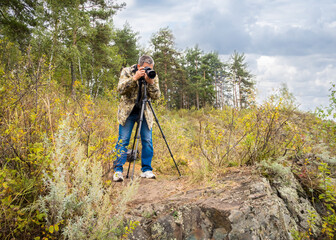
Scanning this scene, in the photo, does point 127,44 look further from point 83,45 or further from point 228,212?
point 228,212

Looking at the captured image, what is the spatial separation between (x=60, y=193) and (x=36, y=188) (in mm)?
465

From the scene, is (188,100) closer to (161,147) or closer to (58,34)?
(58,34)

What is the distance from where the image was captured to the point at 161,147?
593cm

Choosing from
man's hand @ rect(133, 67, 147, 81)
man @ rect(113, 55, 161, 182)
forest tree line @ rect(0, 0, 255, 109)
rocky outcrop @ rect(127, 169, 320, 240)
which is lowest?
rocky outcrop @ rect(127, 169, 320, 240)

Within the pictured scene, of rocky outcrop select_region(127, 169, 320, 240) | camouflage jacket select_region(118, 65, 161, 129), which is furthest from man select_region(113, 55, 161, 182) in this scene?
rocky outcrop select_region(127, 169, 320, 240)

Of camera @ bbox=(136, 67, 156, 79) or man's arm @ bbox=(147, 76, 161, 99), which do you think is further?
man's arm @ bbox=(147, 76, 161, 99)

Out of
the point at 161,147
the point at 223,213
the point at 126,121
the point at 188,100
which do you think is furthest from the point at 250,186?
the point at 188,100

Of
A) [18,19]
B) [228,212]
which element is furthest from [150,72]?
[18,19]

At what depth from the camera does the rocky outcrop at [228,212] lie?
6.59 ft

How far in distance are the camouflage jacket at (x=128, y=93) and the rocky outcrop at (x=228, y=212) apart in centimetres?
151

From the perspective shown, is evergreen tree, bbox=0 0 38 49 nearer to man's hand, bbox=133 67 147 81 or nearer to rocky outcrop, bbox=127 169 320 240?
man's hand, bbox=133 67 147 81

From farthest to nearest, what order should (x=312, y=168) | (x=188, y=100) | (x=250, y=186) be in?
(x=188, y=100) → (x=312, y=168) → (x=250, y=186)

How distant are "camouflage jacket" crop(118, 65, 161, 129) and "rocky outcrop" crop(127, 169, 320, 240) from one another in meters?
A: 1.51

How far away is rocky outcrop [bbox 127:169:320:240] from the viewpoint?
79.0 inches
